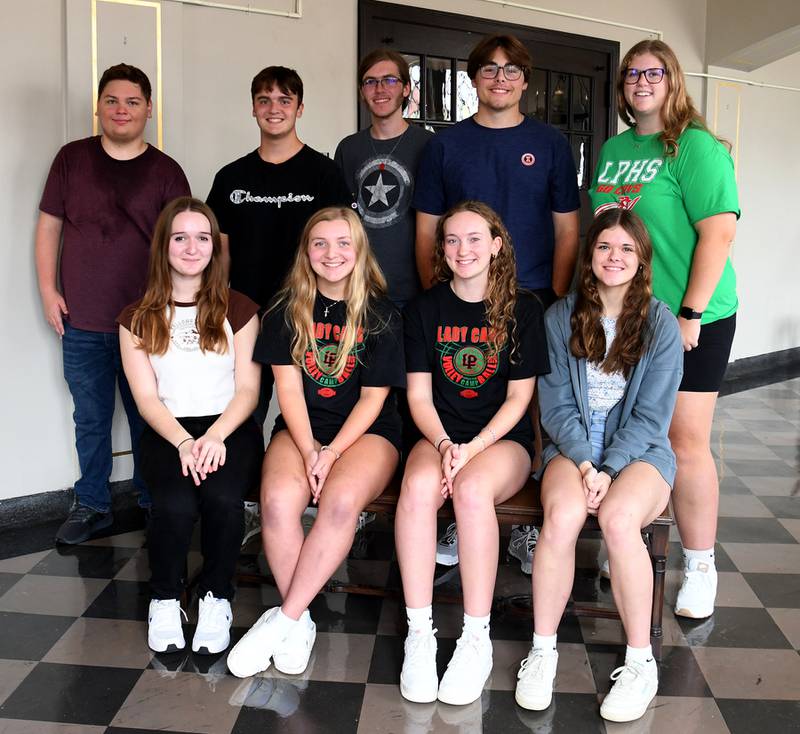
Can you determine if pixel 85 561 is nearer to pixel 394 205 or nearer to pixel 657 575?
pixel 394 205

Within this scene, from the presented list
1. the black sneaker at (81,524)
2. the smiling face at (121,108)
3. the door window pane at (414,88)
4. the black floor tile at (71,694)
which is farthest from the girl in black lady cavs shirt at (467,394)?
the door window pane at (414,88)

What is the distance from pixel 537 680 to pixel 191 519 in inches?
39.9

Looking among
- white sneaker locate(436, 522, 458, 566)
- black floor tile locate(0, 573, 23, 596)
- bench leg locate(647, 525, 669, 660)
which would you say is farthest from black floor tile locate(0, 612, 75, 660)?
bench leg locate(647, 525, 669, 660)

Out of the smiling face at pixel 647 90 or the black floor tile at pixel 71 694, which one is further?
the smiling face at pixel 647 90

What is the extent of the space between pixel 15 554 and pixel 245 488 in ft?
3.78

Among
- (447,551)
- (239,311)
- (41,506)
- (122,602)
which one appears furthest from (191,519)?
(41,506)

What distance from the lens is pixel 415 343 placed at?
2660 mm

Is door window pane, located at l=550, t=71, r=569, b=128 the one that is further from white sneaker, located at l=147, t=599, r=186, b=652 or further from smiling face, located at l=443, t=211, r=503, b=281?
white sneaker, located at l=147, t=599, r=186, b=652

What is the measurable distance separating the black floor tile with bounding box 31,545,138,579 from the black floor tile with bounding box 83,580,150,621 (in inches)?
4.5

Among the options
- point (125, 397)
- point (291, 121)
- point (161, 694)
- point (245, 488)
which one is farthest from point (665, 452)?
point (125, 397)

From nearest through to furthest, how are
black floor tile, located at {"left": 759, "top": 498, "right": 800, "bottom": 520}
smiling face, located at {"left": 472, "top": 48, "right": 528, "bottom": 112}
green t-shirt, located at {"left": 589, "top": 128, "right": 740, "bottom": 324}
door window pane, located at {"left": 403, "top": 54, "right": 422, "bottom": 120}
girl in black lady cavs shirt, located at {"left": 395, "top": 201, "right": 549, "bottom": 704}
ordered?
girl in black lady cavs shirt, located at {"left": 395, "top": 201, "right": 549, "bottom": 704} < green t-shirt, located at {"left": 589, "top": 128, "right": 740, "bottom": 324} < smiling face, located at {"left": 472, "top": 48, "right": 528, "bottom": 112} < black floor tile, located at {"left": 759, "top": 498, "right": 800, "bottom": 520} < door window pane, located at {"left": 403, "top": 54, "right": 422, "bottom": 120}

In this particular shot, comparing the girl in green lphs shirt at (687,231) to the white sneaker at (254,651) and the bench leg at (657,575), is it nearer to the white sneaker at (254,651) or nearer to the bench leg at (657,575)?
the bench leg at (657,575)

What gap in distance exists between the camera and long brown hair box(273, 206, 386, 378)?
2652 mm

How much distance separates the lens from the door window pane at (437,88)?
470 cm
